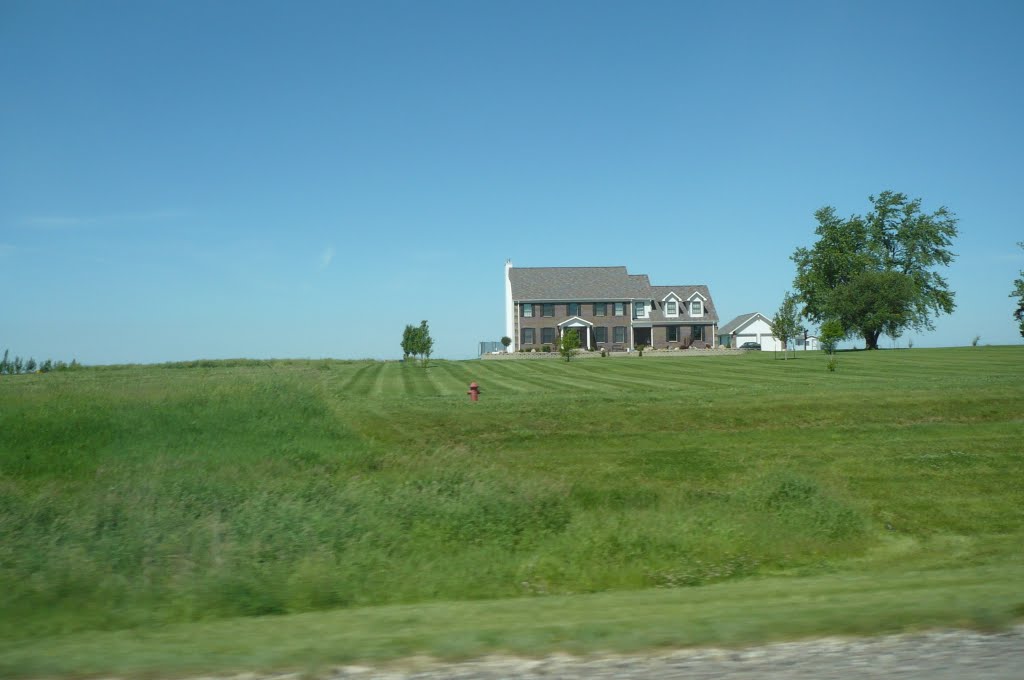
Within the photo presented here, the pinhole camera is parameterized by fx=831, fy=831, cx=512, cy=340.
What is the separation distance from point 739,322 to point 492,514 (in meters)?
86.6

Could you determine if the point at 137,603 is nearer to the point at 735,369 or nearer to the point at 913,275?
the point at 735,369

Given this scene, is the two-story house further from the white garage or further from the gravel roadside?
the gravel roadside

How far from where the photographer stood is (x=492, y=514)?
1211 cm

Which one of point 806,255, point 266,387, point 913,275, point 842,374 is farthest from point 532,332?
point 266,387

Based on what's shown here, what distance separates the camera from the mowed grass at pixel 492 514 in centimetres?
679

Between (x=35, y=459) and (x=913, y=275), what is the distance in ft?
257

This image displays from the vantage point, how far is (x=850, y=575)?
9141 millimetres

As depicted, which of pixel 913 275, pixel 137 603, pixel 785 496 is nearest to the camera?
pixel 137 603

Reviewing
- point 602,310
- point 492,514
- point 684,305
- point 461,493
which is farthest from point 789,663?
point 684,305

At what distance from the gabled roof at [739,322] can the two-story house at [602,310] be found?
34.0 ft

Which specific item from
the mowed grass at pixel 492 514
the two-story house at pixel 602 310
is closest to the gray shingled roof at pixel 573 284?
the two-story house at pixel 602 310

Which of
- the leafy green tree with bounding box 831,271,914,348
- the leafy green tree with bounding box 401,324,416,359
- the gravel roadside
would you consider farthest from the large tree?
the gravel roadside

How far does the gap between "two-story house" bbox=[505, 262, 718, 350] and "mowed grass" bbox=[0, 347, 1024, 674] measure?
54.5 metres

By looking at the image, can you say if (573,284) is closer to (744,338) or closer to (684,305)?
(684,305)
